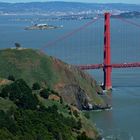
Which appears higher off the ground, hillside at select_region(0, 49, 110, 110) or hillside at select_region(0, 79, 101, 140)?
hillside at select_region(0, 79, 101, 140)

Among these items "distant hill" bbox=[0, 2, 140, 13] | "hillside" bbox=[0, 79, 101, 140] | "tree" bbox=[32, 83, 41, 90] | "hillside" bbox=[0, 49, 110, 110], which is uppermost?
"hillside" bbox=[0, 79, 101, 140]

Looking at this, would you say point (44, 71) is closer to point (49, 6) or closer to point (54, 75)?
point (54, 75)

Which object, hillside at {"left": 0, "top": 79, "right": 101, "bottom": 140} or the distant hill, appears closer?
hillside at {"left": 0, "top": 79, "right": 101, "bottom": 140}

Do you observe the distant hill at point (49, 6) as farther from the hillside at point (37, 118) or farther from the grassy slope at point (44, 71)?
the hillside at point (37, 118)

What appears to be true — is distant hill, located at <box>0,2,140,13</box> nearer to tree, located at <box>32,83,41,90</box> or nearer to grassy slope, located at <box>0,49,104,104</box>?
grassy slope, located at <box>0,49,104,104</box>

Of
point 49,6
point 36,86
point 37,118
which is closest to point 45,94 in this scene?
point 36,86

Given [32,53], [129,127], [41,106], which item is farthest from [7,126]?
[32,53]

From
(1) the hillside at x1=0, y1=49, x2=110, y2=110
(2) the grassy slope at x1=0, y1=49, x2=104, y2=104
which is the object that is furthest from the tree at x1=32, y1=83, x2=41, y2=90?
(2) the grassy slope at x1=0, y1=49, x2=104, y2=104

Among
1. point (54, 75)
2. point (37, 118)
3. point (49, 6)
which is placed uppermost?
point (37, 118)
